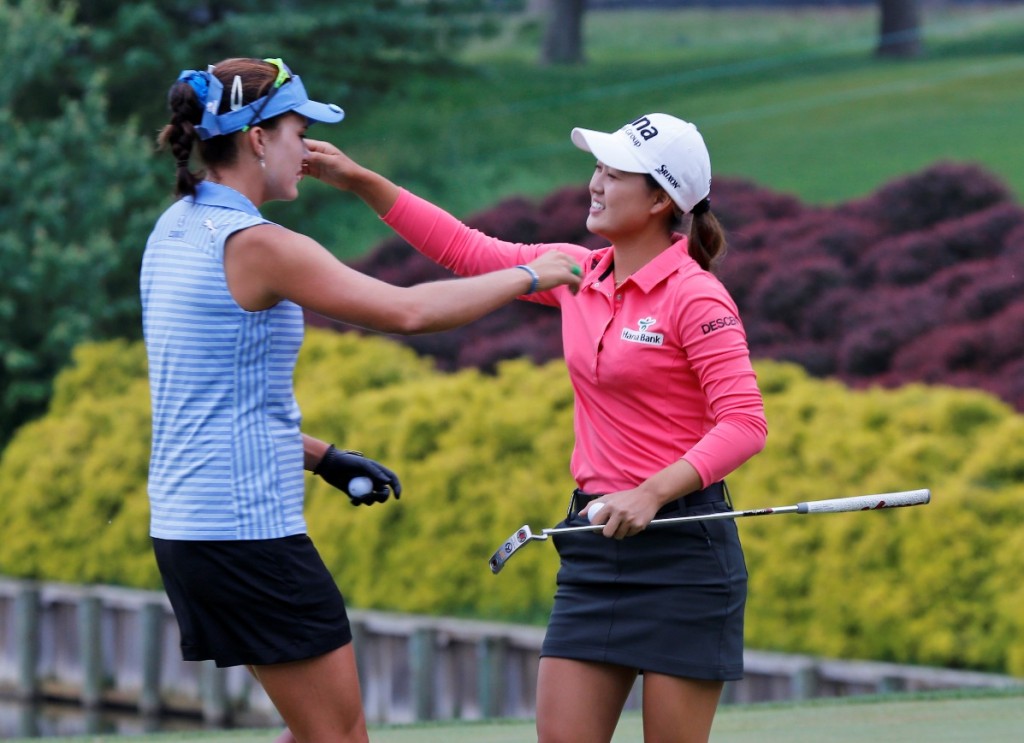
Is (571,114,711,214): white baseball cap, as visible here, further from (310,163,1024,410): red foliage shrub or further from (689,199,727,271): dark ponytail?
(310,163,1024,410): red foliage shrub

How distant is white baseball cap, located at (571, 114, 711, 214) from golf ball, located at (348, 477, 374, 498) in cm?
94

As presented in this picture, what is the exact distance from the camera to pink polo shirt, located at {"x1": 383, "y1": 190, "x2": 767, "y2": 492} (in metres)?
3.67

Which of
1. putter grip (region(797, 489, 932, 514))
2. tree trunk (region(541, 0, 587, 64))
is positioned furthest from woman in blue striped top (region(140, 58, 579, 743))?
tree trunk (region(541, 0, 587, 64))

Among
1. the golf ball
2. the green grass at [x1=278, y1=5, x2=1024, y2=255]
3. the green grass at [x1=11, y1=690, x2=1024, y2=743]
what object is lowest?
the green grass at [x1=278, y1=5, x2=1024, y2=255]

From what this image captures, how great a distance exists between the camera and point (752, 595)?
8516mm

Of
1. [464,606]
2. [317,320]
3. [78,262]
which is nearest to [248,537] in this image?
[464,606]

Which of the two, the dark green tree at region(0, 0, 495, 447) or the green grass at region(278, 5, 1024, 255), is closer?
the dark green tree at region(0, 0, 495, 447)

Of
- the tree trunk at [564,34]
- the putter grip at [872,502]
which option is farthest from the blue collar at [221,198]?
the tree trunk at [564,34]

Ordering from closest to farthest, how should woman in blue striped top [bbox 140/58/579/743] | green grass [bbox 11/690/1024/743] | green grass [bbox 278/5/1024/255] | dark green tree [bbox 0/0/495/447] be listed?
woman in blue striped top [bbox 140/58/579/743] → green grass [bbox 11/690/1024/743] → dark green tree [bbox 0/0/495/447] → green grass [bbox 278/5/1024/255]

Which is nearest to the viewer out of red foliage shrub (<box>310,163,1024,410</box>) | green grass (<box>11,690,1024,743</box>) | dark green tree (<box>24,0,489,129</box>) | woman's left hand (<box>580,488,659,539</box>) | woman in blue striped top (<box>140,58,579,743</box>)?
woman in blue striped top (<box>140,58,579,743</box>)

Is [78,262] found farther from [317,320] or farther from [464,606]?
[464,606]

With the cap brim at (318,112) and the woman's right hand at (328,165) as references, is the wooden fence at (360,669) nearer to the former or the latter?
the woman's right hand at (328,165)

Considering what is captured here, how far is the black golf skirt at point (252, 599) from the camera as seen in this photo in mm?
3422

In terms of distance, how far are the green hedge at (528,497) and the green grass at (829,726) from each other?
132cm
